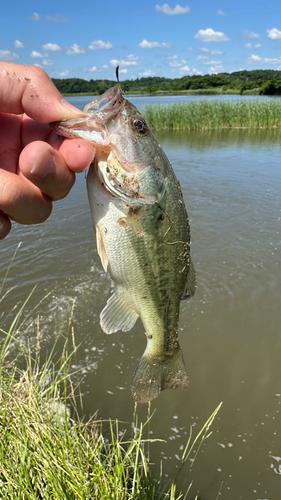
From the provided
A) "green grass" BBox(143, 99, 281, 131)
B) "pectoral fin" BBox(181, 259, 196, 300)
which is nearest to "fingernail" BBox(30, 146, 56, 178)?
"pectoral fin" BBox(181, 259, 196, 300)

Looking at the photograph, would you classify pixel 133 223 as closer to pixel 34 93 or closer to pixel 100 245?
pixel 100 245

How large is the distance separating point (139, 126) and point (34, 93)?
64 cm

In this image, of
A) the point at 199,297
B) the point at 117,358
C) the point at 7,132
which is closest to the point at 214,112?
the point at 199,297

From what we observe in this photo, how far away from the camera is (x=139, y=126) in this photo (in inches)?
82.3

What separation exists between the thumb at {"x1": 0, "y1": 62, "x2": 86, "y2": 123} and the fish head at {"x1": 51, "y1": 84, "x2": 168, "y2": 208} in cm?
7

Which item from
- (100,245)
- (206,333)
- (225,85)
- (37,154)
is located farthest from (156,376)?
(225,85)

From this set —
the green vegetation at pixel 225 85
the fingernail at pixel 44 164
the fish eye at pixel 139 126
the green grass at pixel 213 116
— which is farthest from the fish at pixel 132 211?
the green vegetation at pixel 225 85

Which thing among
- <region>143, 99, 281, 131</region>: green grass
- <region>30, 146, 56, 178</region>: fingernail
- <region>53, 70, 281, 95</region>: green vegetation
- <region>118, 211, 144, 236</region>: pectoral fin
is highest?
<region>53, 70, 281, 95</region>: green vegetation

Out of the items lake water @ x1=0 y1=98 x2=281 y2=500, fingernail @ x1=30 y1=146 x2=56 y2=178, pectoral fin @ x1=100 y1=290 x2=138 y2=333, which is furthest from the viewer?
lake water @ x1=0 y1=98 x2=281 y2=500

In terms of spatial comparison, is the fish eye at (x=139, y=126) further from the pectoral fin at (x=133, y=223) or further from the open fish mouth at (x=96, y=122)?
the pectoral fin at (x=133, y=223)

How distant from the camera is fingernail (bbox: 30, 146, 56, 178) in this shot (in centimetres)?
179

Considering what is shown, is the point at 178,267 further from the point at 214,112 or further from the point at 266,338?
the point at 214,112

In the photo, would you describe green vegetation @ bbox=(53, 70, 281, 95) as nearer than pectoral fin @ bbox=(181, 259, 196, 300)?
No

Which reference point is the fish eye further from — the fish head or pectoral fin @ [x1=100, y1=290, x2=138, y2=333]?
pectoral fin @ [x1=100, y1=290, x2=138, y2=333]
